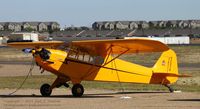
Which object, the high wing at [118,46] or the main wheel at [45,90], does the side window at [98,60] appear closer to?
the high wing at [118,46]

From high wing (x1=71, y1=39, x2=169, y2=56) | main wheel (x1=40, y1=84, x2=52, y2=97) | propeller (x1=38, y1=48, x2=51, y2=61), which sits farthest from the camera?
main wheel (x1=40, y1=84, x2=52, y2=97)

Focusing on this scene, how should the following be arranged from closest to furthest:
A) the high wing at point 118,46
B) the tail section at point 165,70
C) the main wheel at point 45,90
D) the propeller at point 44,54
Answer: the high wing at point 118,46 → the propeller at point 44,54 → the main wheel at point 45,90 → the tail section at point 165,70

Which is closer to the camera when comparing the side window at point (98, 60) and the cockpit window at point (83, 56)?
the cockpit window at point (83, 56)

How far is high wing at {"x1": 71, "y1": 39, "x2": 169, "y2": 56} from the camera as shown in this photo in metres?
19.9

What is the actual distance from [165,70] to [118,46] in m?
2.94

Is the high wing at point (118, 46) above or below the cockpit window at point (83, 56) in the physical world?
above

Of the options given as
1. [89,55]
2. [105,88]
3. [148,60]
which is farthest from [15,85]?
[148,60]

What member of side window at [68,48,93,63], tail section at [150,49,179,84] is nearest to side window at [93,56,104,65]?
side window at [68,48,93,63]

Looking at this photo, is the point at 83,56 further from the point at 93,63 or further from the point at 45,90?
the point at 45,90

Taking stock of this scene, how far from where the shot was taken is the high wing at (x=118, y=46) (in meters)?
19.9

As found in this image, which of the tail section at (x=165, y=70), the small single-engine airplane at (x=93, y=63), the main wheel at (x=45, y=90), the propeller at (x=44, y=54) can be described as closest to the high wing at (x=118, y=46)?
the small single-engine airplane at (x=93, y=63)

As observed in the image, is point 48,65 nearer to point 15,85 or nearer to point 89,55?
point 89,55

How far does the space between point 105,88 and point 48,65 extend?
6039mm

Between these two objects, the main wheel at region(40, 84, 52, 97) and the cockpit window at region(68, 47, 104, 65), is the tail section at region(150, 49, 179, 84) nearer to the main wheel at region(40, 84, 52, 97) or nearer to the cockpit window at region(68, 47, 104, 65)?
the cockpit window at region(68, 47, 104, 65)
